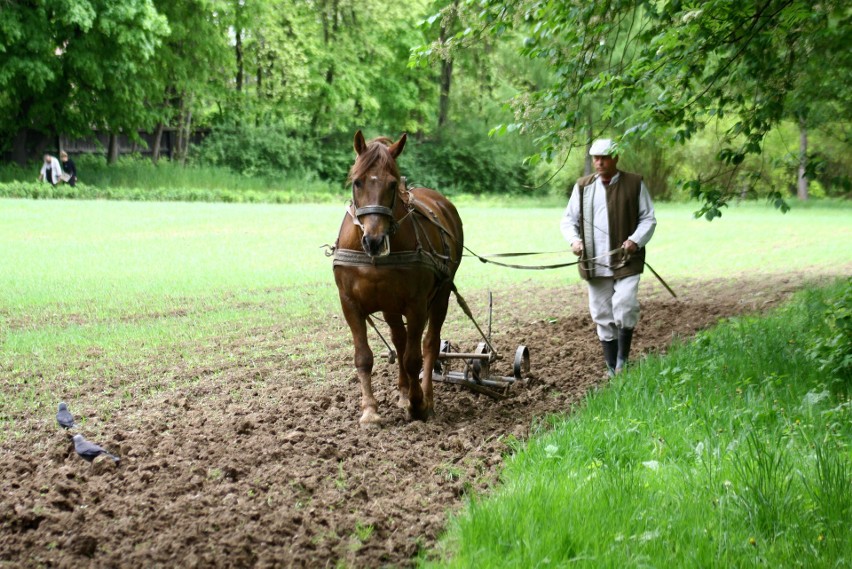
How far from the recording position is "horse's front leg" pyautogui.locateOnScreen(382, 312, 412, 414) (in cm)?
685

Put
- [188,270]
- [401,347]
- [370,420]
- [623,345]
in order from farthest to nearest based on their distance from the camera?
1. [188,270]
2. [623,345]
3. [401,347]
4. [370,420]

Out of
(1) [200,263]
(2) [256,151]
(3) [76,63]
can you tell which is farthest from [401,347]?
(2) [256,151]

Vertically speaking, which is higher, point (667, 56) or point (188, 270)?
point (667, 56)

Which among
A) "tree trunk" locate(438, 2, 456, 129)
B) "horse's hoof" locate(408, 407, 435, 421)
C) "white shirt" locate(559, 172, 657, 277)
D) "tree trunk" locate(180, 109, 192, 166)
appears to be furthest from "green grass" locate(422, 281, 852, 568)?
"tree trunk" locate(438, 2, 456, 129)

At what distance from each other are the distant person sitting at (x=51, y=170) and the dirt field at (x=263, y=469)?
19404mm

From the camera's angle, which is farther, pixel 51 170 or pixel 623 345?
pixel 51 170

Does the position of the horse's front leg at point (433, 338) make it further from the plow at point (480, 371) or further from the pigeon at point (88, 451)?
the pigeon at point (88, 451)

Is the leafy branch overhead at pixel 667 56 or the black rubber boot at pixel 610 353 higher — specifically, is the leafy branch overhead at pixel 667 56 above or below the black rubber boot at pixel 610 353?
above

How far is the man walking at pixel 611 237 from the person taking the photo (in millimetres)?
8047

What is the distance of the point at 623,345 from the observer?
8.32 m

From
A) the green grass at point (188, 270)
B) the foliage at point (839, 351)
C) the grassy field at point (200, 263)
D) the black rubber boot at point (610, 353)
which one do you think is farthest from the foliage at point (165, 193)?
the foliage at point (839, 351)

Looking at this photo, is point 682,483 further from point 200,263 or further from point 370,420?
point 200,263

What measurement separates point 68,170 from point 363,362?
79.5 ft

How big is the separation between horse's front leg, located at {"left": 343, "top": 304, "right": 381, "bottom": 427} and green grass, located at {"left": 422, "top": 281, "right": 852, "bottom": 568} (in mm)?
1202
